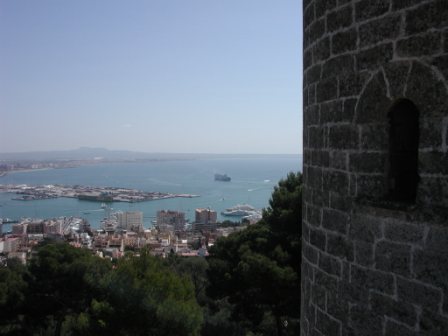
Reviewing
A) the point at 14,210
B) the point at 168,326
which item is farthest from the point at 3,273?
the point at 14,210

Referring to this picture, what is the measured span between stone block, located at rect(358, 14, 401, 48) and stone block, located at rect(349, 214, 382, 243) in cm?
94

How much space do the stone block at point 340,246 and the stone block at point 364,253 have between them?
56 millimetres

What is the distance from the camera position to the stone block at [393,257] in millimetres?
2263

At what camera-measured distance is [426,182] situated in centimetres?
215

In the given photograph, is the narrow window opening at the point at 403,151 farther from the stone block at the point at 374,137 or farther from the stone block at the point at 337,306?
the stone block at the point at 337,306

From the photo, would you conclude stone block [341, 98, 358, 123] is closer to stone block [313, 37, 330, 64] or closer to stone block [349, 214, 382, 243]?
stone block [313, 37, 330, 64]

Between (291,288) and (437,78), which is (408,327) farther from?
(291,288)

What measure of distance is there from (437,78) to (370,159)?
57 cm

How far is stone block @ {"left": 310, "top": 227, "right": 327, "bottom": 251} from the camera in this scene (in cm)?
296

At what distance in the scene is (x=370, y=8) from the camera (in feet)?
7.93

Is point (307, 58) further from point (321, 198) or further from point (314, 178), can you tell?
point (321, 198)

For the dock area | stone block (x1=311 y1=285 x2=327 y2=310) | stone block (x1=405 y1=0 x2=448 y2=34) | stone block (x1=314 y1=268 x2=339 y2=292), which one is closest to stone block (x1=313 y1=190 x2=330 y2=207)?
stone block (x1=314 y1=268 x2=339 y2=292)

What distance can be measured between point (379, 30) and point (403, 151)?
64 cm

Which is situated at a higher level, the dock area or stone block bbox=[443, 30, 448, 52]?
stone block bbox=[443, 30, 448, 52]
